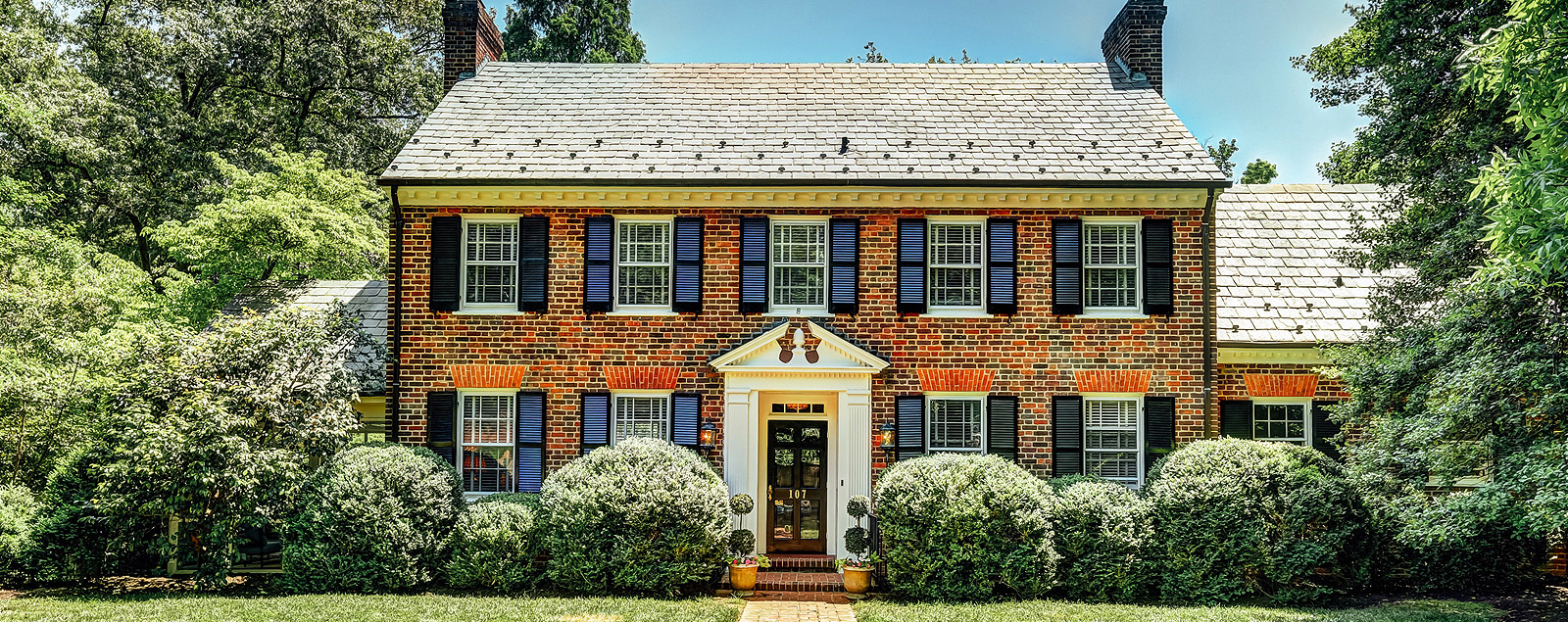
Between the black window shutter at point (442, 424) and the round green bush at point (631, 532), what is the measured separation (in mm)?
2395

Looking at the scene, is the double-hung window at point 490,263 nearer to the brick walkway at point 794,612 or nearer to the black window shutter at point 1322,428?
the brick walkway at point 794,612

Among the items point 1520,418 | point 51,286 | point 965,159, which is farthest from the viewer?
point 51,286

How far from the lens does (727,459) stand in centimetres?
1326

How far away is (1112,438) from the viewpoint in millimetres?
13445

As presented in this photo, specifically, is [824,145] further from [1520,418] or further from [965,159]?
[1520,418]

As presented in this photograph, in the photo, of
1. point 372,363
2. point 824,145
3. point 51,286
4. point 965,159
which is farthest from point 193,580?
point 965,159

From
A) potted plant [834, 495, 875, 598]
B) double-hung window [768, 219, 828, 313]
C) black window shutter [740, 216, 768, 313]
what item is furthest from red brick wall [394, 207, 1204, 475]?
potted plant [834, 495, 875, 598]

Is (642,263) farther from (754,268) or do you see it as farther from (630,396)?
(630,396)

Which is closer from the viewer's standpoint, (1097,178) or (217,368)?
(217,368)

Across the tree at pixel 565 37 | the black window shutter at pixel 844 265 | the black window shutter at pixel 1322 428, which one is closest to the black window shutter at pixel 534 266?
the black window shutter at pixel 844 265

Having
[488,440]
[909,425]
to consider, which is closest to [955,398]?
[909,425]

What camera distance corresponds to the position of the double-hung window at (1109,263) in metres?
13.6

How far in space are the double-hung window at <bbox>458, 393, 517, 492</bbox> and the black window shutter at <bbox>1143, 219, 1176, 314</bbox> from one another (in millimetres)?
9077

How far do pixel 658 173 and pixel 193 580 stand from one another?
7.96 metres
